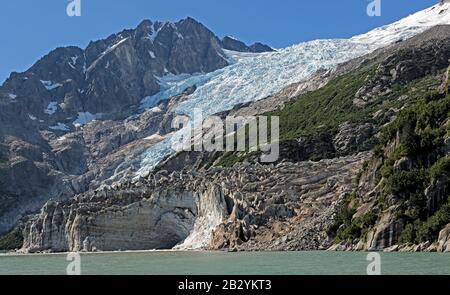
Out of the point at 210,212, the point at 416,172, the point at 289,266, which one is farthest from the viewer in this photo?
Answer: the point at 210,212

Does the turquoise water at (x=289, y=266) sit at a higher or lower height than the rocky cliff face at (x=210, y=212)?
lower

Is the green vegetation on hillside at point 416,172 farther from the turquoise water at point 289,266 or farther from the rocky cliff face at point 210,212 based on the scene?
the rocky cliff face at point 210,212

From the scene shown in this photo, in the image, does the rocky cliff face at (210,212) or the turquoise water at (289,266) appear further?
the rocky cliff face at (210,212)

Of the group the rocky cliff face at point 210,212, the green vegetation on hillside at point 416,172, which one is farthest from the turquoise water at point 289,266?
the rocky cliff face at point 210,212

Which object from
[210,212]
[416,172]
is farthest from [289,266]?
[210,212]

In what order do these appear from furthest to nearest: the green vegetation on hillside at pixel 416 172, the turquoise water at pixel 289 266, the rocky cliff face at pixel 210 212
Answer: the rocky cliff face at pixel 210 212 < the green vegetation on hillside at pixel 416 172 < the turquoise water at pixel 289 266

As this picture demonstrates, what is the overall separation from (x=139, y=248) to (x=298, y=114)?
75154mm

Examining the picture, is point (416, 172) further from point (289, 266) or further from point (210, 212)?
point (210, 212)

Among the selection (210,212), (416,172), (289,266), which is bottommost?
(289,266)

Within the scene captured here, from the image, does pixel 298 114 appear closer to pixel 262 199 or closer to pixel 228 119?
pixel 228 119

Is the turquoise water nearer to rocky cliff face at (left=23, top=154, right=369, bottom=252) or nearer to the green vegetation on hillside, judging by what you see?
the green vegetation on hillside

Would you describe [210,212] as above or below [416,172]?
above

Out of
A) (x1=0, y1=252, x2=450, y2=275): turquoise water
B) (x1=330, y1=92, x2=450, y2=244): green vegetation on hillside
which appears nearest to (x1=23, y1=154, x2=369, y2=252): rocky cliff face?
(x1=330, y1=92, x2=450, y2=244): green vegetation on hillside
